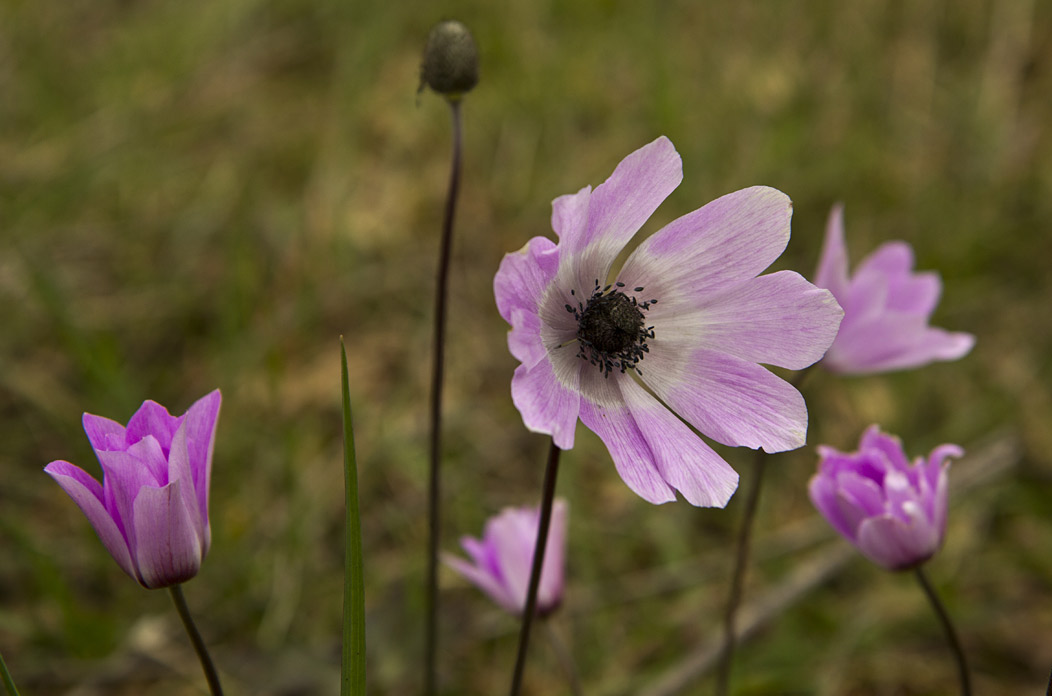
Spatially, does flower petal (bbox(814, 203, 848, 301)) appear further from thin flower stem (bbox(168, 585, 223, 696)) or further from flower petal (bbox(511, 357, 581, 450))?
thin flower stem (bbox(168, 585, 223, 696))

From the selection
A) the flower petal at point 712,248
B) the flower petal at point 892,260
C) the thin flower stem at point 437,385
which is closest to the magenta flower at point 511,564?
the thin flower stem at point 437,385

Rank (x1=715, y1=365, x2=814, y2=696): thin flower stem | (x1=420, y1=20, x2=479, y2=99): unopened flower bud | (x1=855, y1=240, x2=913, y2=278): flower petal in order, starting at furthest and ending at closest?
(x1=855, y1=240, x2=913, y2=278): flower petal, (x1=715, y1=365, x2=814, y2=696): thin flower stem, (x1=420, y1=20, x2=479, y2=99): unopened flower bud

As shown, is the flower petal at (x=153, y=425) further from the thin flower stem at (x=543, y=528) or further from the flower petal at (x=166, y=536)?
the thin flower stem at (x=543, y=528)

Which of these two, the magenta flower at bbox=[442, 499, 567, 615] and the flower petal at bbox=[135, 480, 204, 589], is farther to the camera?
the magenta flower at bbox=[442, 499, 567, 615]

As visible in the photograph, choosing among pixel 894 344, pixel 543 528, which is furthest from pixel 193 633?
pixel 894 344

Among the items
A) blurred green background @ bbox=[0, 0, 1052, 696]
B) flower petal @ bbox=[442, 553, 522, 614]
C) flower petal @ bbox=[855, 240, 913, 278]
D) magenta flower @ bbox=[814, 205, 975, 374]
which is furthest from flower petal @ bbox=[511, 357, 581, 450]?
blurred green background @ bbox=[0, 0, 1052, 696]

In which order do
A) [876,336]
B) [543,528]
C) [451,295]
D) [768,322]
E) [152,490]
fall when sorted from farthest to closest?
[451,295] → [876,336] → [768,322] → [543,528] → [152,490]

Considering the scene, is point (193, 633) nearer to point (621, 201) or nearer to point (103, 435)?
point (103, 435)
